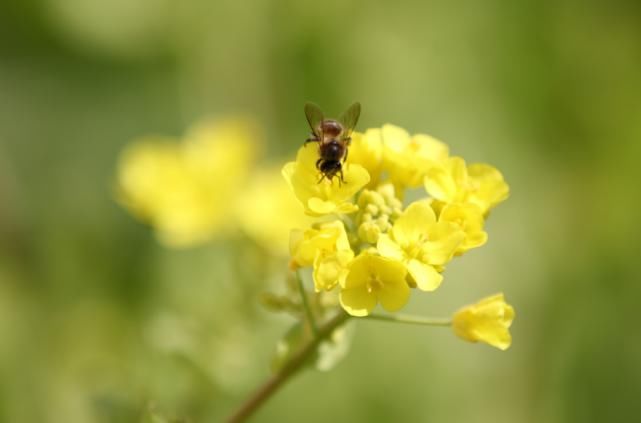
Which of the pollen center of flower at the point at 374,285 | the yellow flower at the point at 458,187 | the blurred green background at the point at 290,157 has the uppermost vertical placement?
the yellow flower at the point at 458,187

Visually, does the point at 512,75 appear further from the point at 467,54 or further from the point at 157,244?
the point at 157,244

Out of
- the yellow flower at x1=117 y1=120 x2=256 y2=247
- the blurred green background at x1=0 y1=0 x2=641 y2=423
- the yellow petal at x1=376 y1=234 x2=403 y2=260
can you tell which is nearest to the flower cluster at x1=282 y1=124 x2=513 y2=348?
the yellow petal at x1=376 y1=234 x2=403 y2=260

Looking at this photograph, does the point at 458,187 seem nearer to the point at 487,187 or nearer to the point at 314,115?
the point at 487,187

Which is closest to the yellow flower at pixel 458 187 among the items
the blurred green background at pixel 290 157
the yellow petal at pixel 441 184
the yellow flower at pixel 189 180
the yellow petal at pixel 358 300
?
the yellow petal at pixel 441 184

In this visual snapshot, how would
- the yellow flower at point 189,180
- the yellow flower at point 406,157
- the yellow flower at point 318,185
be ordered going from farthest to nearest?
the yellow flower at point 189,180 → the yellow flower at point 406,157 → the yellow flower at point 318,185

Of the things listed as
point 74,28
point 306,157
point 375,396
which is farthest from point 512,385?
point 74,28

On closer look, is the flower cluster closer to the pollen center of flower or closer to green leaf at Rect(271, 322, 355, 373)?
the pollen center of flower

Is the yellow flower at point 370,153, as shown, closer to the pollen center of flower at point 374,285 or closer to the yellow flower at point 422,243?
the yellow flower at point 422,243
